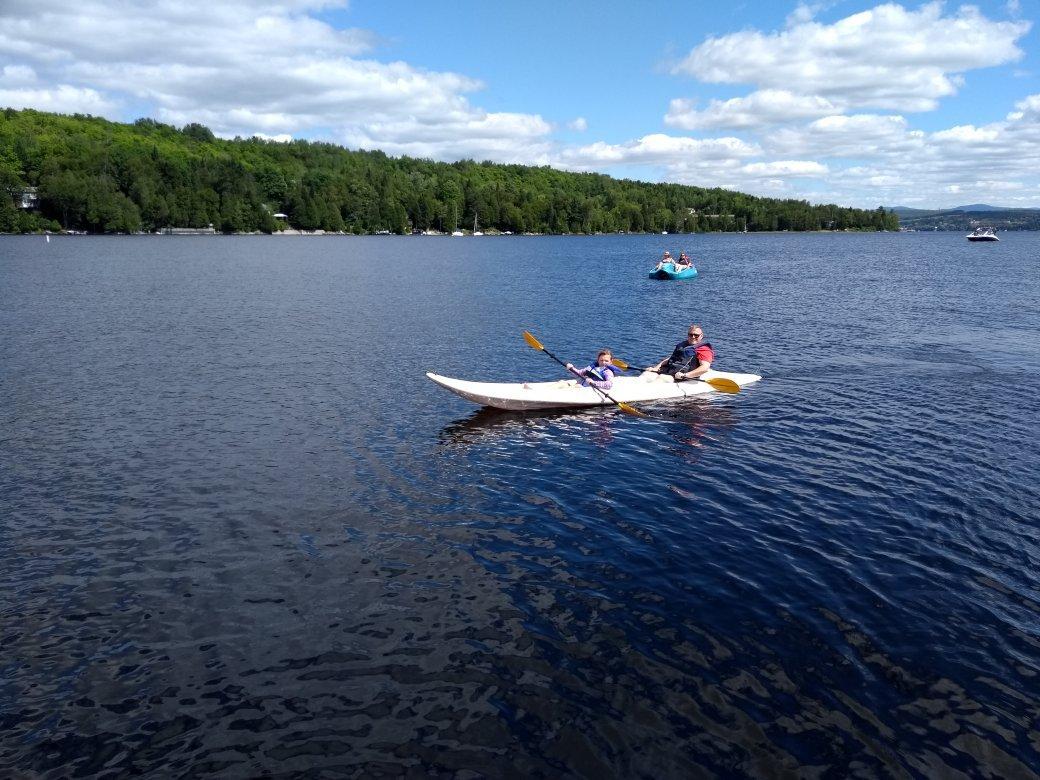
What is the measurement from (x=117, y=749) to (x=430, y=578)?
5454 mm

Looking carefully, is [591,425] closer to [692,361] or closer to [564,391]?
[564,391]

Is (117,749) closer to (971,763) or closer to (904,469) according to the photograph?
(971,763)

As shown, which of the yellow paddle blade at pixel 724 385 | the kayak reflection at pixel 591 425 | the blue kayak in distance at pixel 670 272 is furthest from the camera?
the blue kayak in distance at pixel 670 272

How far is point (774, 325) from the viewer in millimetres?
44406

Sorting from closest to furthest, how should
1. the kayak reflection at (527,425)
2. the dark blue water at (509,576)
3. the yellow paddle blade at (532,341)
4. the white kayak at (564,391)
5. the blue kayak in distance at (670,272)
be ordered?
the dark blue water at (509,576) < the kayak reflection at (527,425) < the white kayak at (564,391) < the yellow paddle blade at (532,341) < the blue kayak in distance at (670,272)

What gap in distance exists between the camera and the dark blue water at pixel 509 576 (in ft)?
30.1

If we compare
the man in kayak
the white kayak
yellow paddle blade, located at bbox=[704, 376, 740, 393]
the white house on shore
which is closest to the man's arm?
the man in kayak

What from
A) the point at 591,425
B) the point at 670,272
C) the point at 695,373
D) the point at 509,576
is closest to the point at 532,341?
the point at 591,425

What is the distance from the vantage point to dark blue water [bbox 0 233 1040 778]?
9.19m

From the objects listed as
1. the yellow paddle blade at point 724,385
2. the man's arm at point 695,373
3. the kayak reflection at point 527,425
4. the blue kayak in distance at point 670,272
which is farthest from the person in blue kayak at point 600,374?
the blue kayak in distance at point 670,272

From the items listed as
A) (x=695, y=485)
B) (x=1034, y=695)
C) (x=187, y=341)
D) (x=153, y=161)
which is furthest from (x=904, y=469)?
(x=153, y=161)

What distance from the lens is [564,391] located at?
23984 mm

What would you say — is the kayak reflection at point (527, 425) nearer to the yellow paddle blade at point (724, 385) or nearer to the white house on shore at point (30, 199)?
the yellow paddle blade at point (724, 385)

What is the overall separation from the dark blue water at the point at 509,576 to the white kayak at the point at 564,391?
759 mm
